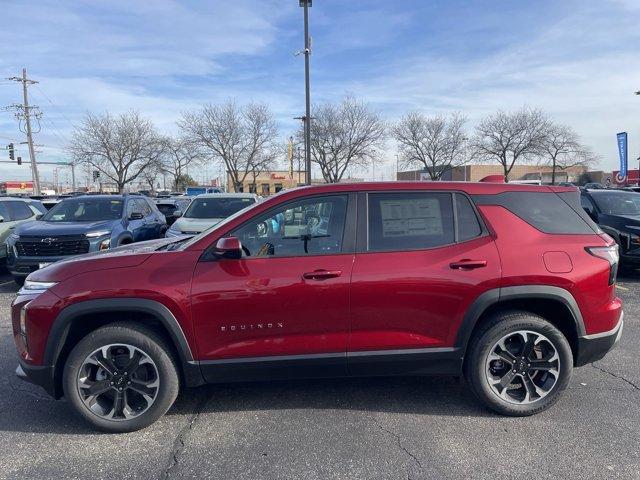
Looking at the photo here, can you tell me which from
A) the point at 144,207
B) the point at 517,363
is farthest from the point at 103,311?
the point at 144,207

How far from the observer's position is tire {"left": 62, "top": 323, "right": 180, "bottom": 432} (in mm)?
3141

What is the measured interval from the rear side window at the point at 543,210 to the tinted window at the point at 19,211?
1015cm

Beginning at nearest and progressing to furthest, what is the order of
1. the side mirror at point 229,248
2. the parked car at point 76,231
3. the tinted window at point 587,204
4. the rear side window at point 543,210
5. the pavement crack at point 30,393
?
the side mirror at point 229,248 → the rear side window at point 543,210 → the pavement crack at point 30,393 → the parked car at point 76,231 → the tinted window at point 587,204

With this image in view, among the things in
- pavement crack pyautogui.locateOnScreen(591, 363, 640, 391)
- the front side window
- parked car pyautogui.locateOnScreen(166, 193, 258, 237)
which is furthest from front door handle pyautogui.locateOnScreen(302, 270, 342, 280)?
parked car pyautogui.locateOnScreen(166, 193, 258, 237)

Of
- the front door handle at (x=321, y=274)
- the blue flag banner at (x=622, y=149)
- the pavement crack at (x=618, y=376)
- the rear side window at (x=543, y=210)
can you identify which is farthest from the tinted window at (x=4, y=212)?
the blue flag banner at (x=622, y=149)

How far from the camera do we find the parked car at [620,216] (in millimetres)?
8008

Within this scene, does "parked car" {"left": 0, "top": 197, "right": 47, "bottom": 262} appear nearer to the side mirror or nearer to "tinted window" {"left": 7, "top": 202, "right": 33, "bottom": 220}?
"tinted window" {"left": 7, "top": 202, "right": 33, "bottom": 220}

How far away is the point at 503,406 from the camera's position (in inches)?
132

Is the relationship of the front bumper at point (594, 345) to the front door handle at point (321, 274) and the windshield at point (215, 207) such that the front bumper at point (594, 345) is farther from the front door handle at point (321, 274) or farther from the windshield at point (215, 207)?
the windshield at point (215, 207)

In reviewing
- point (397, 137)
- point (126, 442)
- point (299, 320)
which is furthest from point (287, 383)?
point (397, 137)

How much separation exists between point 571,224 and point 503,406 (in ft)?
4.87

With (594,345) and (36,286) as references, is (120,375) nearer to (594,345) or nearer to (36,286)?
(36,286)

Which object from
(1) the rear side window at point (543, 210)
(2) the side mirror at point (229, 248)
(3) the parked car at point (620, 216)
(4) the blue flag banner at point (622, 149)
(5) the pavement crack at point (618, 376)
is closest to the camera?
(2) the side mirror at point (229, 248)

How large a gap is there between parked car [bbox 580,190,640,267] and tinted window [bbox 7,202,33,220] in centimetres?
1111
